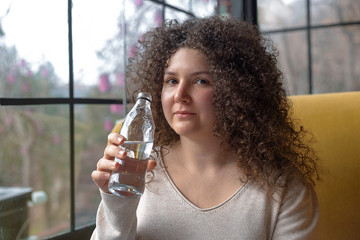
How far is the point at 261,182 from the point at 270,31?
6.14 ft

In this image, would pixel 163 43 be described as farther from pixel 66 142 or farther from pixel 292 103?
pixel 66 142

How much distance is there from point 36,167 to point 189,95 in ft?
2.47

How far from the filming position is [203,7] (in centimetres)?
245

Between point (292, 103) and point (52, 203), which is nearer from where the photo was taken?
point (292, 103)

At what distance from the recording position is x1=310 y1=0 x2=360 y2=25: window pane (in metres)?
2.49

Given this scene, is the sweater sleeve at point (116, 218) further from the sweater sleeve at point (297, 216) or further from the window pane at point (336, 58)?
the window pane at point (336, 58)

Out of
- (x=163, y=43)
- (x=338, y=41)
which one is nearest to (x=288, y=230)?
(x=163, y=43)

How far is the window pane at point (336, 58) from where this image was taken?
2.49 meters

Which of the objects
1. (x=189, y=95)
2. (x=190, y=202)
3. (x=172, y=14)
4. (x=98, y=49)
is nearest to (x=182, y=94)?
(x=189, y=95)

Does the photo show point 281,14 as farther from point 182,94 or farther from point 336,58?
point 182,94

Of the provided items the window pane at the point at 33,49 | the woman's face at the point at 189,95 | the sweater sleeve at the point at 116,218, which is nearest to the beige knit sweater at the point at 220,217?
the sweater sleeve at the point at 116,218

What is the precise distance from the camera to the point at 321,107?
54.3 inches

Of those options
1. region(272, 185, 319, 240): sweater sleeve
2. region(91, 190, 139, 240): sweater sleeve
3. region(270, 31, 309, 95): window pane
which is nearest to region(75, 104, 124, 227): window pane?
region(91, 190, 139, 240): sweater sleeve

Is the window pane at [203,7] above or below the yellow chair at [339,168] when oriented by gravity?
above
